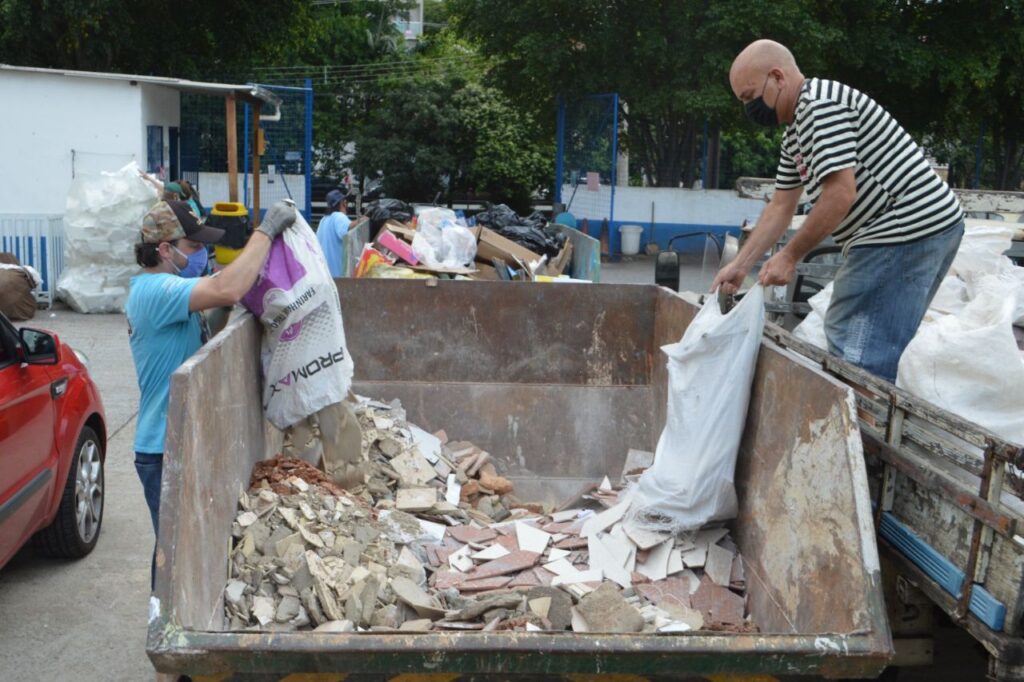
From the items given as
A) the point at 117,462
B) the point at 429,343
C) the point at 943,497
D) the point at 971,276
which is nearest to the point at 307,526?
the point at 943,497

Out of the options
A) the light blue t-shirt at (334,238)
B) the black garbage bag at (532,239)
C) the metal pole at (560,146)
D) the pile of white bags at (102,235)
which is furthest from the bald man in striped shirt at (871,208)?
the metal pole at (560,146)

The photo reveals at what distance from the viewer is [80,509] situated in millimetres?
5527

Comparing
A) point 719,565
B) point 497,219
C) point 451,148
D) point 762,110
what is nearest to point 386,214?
point 497,219

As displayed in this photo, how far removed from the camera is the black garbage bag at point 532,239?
9883mm

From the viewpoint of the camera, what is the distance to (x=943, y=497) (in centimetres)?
304

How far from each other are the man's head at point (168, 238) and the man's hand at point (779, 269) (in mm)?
2393

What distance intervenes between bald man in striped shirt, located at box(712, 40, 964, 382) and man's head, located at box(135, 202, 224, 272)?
2.40 metres

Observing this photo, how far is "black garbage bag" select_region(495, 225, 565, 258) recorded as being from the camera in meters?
9.88

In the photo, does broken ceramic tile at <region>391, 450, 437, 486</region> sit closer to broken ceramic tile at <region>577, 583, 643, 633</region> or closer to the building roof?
broken ceramic tile at <region>577, 583, 643, 633</region>

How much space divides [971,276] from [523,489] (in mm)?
2602

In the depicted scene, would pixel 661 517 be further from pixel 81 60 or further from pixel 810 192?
pixel 81 60

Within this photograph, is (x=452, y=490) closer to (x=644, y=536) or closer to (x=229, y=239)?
(x=644, y=536)

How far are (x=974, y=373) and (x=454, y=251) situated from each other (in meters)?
5.37

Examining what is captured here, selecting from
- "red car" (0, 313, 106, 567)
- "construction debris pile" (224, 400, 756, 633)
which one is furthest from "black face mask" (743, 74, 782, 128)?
"red car" (0, 313, 106, 567)
